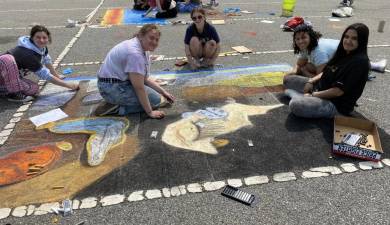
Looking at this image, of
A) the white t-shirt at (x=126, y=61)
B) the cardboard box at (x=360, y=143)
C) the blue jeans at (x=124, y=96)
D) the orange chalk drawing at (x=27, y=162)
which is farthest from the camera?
the blue jeans at (x=124, y=96)

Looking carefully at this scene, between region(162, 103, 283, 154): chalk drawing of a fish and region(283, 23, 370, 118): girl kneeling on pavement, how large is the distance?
53cm

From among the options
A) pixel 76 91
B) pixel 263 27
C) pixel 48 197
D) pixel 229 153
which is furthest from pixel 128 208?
pixel 263 27

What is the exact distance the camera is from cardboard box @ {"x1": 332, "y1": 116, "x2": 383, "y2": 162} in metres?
3.23

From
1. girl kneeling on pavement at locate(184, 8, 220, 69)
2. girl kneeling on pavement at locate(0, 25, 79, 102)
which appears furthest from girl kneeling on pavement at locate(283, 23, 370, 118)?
girl kneeling on pavement at locate(0, 25, 79, 102)

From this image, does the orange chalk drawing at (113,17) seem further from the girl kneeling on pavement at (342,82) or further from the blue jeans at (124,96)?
the girl kneeling on pavement at (342,82)

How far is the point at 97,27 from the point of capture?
920cm

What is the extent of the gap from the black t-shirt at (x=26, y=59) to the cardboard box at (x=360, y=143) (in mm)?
3930

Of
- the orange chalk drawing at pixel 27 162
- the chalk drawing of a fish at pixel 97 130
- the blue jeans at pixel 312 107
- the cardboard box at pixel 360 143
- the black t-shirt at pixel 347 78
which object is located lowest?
the orange chalk drawing at pixel 27 162

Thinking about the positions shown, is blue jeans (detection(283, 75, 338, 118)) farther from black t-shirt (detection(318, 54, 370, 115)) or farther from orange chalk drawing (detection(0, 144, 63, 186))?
orange chalk drawing (detection(0, 144, 63, 186))

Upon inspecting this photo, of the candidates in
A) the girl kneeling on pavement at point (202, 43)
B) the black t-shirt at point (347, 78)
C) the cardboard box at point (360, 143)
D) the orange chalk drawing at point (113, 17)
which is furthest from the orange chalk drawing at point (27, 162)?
the orange chalk drawing at point (113, 17)

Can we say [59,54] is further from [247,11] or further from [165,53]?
[247,11]

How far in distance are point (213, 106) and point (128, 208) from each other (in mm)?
2051

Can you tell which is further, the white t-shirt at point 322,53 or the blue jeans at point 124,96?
the white t-shirt at point 322,53

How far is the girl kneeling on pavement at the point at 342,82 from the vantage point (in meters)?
3.58
